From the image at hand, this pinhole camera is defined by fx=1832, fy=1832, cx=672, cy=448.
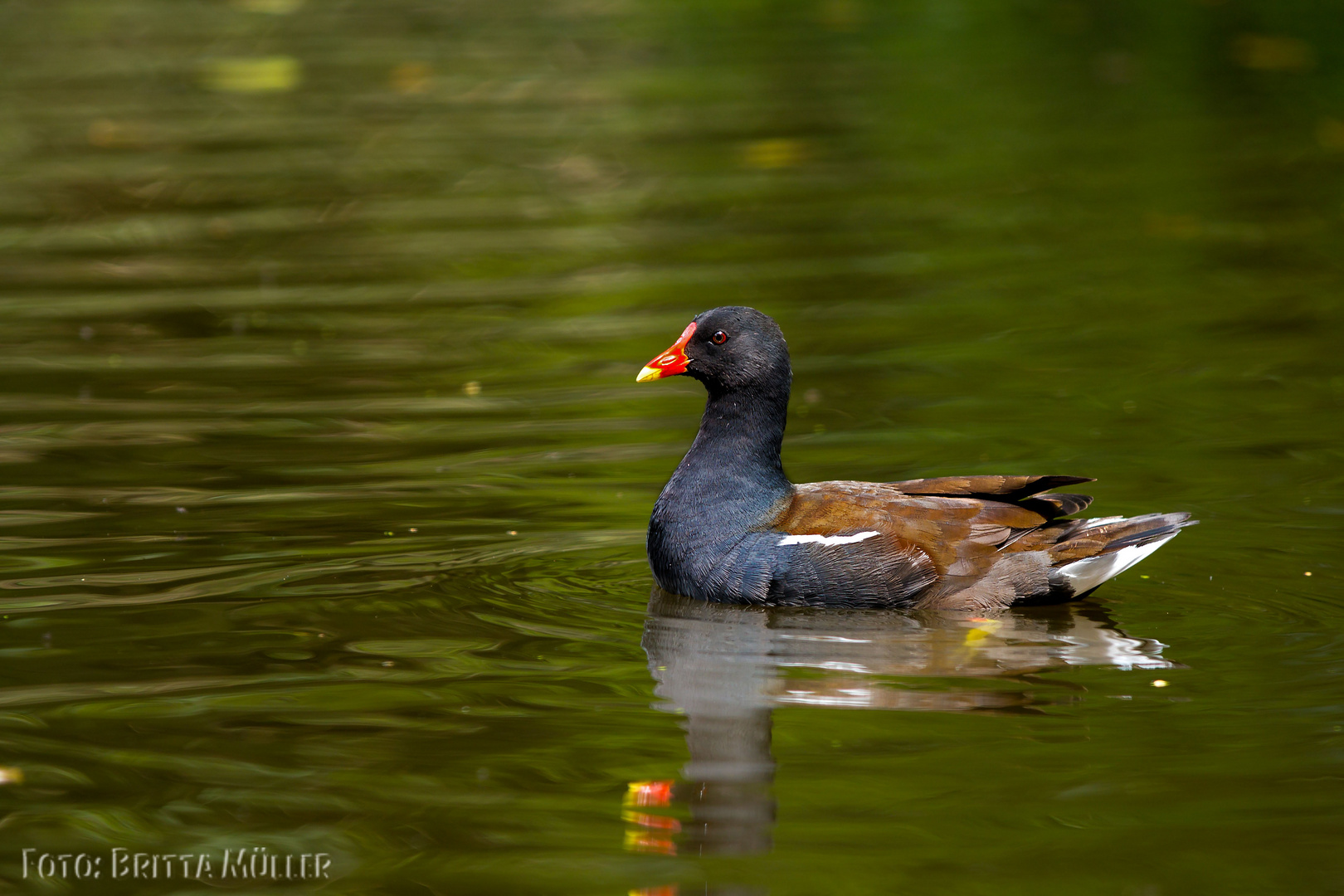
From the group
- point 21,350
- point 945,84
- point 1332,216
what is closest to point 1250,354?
point 1332,216

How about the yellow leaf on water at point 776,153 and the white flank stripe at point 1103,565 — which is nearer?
the white flank stripe at point 1103,565

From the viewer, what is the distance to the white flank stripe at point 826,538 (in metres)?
6.42

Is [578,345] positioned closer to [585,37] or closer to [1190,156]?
[1190,156]

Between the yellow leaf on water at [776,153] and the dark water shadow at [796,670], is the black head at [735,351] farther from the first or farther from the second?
the yellow leaf on water at [776,153]

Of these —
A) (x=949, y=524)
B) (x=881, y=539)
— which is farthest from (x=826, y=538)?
(x=949, y=524)

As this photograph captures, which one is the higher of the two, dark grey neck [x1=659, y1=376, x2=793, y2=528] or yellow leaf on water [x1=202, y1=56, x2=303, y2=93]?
yellow leaf on water [x1=202, y1=56, x2=303, y2=93]

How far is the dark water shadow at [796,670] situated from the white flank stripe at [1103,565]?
13 centimetres

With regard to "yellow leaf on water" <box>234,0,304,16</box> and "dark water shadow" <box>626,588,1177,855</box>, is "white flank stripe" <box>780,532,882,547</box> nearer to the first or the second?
"dark water shadow" <box>626,588,1177,855</box>

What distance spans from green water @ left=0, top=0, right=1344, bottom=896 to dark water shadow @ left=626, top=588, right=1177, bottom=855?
2 cm

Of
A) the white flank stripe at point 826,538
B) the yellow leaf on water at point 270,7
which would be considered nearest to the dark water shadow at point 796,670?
the white flank stripe at point 826,538

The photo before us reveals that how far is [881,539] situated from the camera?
6.41m


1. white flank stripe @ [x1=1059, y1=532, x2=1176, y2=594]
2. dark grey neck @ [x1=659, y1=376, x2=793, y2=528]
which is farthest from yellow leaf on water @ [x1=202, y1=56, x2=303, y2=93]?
white flank stripe @ [x1=1059, y1=532, x2=1176, y2=594]

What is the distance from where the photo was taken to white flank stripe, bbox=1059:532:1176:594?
6277 millimetres

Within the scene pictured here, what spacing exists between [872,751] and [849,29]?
1677cm
